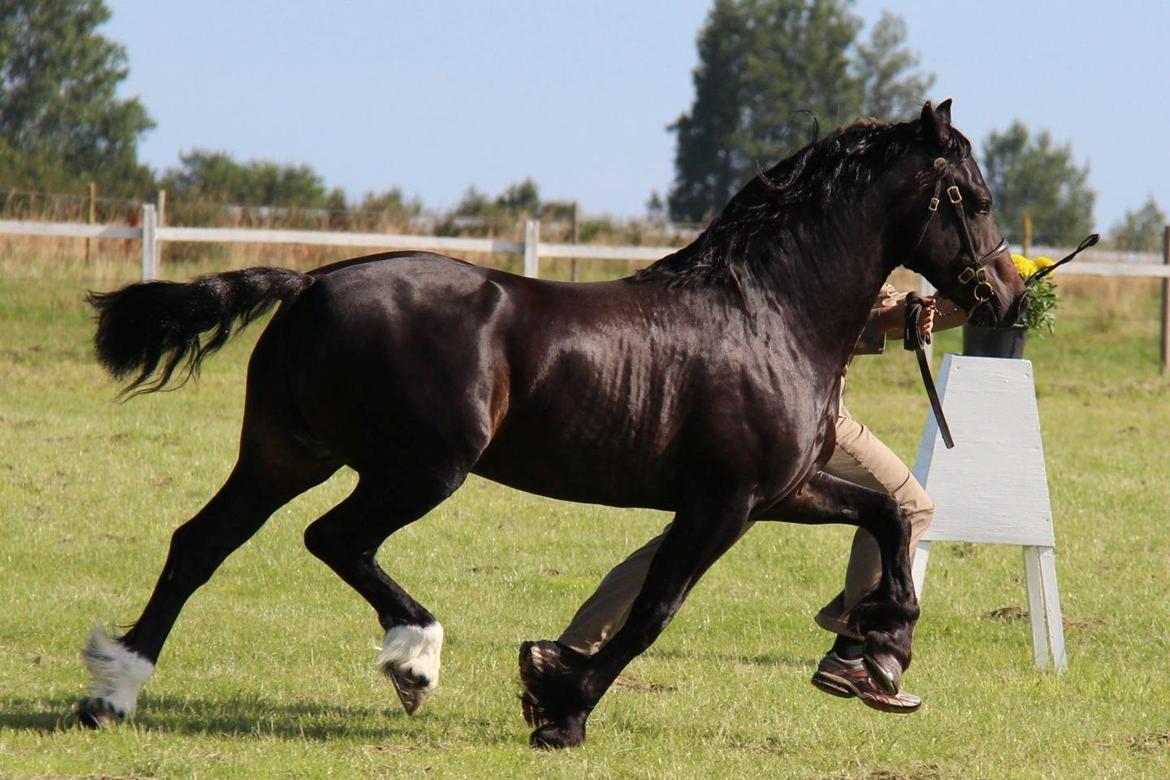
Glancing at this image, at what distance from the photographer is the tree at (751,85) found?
65.1m

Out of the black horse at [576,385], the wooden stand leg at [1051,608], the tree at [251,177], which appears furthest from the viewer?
the tree at [251,177]

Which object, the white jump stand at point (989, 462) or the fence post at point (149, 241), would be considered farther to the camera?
Answer: the fence post at point (149, 241)

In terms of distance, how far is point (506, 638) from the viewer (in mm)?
6973

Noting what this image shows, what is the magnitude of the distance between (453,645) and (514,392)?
7.57ft

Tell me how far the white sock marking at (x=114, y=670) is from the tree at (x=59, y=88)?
1793 inches

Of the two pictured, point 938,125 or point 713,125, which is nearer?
point 938,125

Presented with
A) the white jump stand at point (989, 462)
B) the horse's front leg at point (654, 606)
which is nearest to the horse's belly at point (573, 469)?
the horse's front leg at point (654, 606)

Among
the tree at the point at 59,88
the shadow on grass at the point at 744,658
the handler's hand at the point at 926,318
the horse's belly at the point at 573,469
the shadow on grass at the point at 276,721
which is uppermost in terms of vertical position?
the tree at the point at 59,88

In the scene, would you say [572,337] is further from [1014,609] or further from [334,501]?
[334,501]

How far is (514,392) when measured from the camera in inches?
189

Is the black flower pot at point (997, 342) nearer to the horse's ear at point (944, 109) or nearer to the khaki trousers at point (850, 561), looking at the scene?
the khaki trousers at point (850, 561)

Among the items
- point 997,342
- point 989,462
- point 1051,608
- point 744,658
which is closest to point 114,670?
point 744,658

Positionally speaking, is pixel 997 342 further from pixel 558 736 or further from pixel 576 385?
pixel 558 736

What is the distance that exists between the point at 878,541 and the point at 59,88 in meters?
48.6
